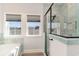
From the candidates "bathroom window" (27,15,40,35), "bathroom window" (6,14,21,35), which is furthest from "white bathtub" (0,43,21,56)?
"bathroom window" (27,15,40,35)

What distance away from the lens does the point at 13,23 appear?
2260 mm

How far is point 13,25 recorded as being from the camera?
2.19m

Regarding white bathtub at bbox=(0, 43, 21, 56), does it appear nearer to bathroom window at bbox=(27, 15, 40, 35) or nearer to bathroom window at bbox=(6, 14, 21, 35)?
bathroom window at bbox=(6, 14, 21, 35)

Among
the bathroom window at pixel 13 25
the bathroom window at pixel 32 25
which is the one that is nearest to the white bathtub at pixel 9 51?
the bathroom window at pixel 13 25

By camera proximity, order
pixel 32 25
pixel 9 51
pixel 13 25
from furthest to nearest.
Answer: pixel 32 25 → pixel 13 25 → pixel 9 51

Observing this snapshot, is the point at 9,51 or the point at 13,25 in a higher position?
the point at 13,25

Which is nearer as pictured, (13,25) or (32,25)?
(13,25)

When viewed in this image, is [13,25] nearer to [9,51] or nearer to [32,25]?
[32,25]

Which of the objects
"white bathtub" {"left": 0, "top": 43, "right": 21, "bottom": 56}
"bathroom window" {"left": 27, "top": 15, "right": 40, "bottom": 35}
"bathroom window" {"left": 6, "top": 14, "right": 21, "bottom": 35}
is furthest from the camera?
"bathroom window" {"left": 27, "top": 15, "right": 40, "bottom": 35}

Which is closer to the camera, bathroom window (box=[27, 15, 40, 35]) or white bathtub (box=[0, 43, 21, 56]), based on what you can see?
white bathtub (box=[0, 43, 21, 56])

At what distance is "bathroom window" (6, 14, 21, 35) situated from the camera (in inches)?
85.0

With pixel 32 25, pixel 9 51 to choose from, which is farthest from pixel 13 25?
pixel 9 51

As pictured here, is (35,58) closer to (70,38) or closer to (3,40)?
(70,38)

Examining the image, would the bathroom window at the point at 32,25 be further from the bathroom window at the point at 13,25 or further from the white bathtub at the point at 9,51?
the white bathtub at the point at 9,51
